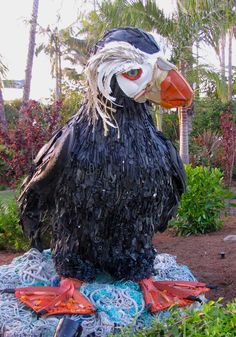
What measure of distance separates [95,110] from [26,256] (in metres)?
1.05

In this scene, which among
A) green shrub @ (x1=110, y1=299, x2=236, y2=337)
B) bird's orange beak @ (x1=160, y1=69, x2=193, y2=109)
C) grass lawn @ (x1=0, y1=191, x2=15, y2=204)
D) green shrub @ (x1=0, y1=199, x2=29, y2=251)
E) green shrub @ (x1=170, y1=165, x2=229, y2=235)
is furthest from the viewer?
grass lawn @ (x1=0, y1=191, x2=15, y2=204)

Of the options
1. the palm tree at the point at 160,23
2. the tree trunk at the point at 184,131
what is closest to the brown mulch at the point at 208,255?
the tree trunk at the point at 184,131

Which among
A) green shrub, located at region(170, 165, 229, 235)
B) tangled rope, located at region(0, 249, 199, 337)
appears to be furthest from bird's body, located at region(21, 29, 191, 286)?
green shrub, located at region(170, 165, 229, 235)

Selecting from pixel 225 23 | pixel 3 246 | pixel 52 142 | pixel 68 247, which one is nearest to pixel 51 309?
pixel 68 247

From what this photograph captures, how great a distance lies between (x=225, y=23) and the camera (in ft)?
25.0

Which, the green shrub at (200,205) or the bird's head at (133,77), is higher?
the bird's head at (133,77)

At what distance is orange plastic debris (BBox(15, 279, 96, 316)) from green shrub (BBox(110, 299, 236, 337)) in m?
0.77

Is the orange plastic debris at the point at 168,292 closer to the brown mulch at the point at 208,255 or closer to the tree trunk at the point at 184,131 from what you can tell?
the brown mulch at the point at 208,255

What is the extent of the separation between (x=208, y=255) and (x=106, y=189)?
7.90ft

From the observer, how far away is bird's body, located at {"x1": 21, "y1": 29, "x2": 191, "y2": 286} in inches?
96.8

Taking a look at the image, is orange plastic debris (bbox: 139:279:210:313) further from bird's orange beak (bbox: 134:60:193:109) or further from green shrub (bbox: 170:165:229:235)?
green shrub (bbox: 170:165:229:235)

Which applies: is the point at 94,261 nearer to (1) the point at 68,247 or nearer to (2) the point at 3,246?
(1) the point at 68,247

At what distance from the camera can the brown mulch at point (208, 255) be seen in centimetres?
370

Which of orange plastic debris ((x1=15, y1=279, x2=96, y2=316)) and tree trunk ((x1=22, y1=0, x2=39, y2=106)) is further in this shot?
tree trunk ((x1=22, y1=0, x2=39, y2=106))
